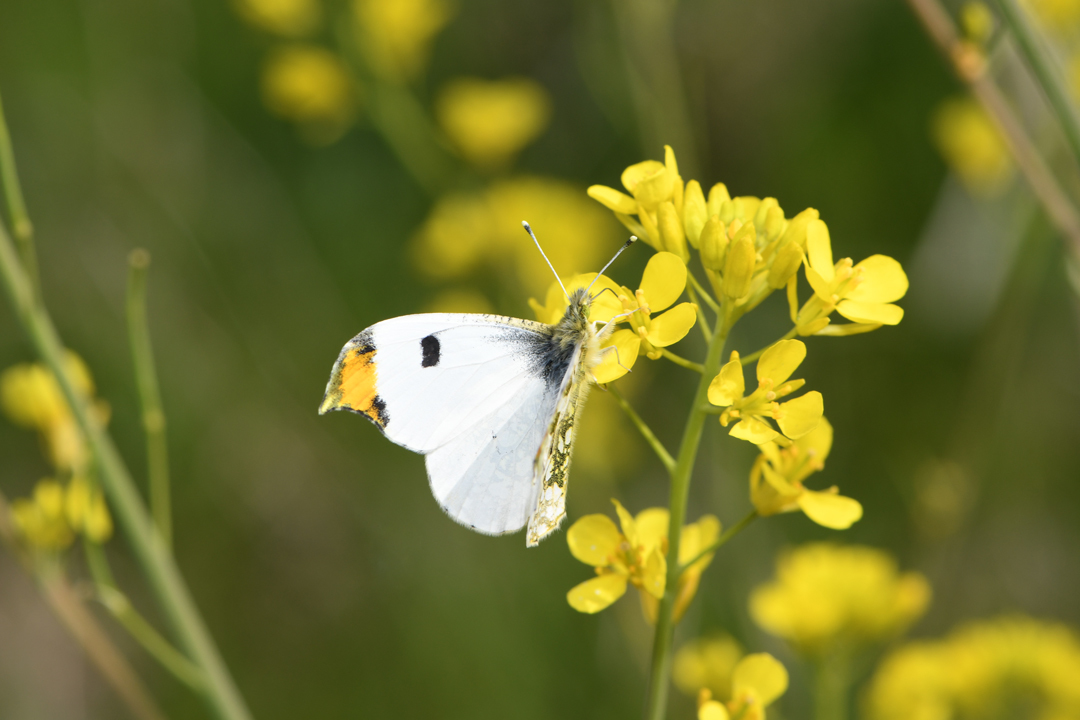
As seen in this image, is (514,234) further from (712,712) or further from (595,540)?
(712,712)

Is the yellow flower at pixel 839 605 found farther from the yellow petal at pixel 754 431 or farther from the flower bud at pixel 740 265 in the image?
the flower bud at pixel 740 265

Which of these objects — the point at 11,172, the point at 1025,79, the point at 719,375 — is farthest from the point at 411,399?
the point at 1025,79

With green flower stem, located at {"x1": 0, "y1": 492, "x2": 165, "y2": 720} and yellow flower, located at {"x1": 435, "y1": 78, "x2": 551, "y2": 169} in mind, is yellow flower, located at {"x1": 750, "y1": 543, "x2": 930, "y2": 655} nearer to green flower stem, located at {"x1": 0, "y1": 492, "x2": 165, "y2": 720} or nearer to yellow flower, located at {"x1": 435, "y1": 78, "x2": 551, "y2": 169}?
green flower stem, located at {"x1": 0, "y1": 492, "x2": 165, "y2": 720}

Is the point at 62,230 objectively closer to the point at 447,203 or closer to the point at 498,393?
the point at 447,203

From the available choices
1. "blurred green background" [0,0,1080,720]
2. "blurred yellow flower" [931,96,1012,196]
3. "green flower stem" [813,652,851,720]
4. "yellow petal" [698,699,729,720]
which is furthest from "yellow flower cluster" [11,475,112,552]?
"blurred yellow flower" [931,96,1012,196]

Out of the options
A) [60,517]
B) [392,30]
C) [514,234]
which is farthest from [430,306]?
[60,517]
